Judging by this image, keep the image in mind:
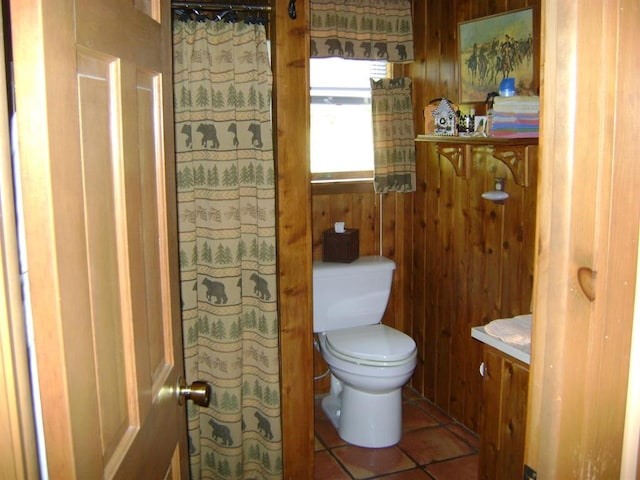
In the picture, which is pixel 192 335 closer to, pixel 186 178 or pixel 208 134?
pixel 186 178

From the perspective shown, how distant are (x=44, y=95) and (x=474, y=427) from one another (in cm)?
288

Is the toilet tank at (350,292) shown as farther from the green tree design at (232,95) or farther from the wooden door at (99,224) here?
the wooden door at (99,224)

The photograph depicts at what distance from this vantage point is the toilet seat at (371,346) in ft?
9.43

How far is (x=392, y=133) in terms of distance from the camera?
338 centimetres

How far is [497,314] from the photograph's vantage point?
2.91 m

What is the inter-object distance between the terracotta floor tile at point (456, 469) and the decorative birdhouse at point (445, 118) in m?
1.55

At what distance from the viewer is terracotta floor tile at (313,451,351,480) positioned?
9.23ft

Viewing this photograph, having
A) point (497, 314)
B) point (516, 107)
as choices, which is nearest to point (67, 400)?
point (516, 107)

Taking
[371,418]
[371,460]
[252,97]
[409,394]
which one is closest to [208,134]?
[252,97]

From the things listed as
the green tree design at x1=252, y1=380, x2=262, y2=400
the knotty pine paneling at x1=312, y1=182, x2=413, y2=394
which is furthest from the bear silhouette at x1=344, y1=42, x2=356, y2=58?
the green tree design at x1=252, y1=380, x2=262, y2=400

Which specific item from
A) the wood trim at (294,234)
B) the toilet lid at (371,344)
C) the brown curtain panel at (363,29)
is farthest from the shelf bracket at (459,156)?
the wood trim at (294,234)

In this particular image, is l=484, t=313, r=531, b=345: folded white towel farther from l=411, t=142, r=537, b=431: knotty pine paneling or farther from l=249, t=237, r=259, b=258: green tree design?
l=249, t=237, r=259, b=258: green tree design

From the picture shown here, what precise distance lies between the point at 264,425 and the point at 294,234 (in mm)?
831

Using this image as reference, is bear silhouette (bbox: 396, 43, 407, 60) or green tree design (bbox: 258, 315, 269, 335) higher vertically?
bear silhouette (bbox: 396, 43, 407, 60)
